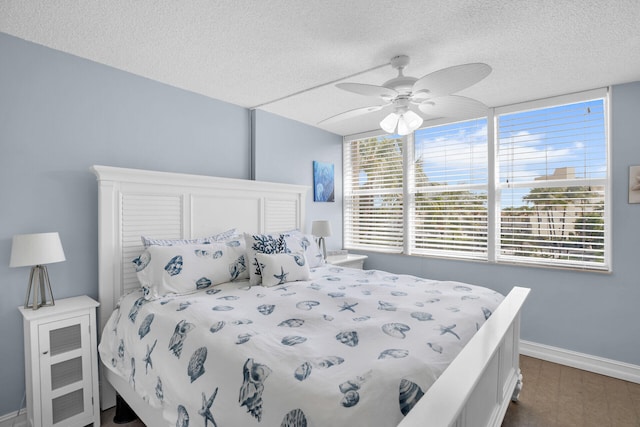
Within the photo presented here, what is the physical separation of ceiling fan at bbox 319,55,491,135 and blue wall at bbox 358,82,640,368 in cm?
158

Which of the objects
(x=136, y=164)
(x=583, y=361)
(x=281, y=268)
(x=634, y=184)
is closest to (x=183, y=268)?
(x=281, y=268)

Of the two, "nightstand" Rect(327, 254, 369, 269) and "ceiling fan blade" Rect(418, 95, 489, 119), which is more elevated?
"ceiling fan blade" Rect(418, 95, 489, 119)

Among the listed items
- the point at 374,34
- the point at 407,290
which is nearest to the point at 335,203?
the point at 407,290

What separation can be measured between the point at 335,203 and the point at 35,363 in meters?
3.28

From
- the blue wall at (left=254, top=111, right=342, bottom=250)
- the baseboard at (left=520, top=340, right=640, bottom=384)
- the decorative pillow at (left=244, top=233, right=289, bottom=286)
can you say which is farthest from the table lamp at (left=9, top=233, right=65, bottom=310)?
the baseboard at (left=520, top=340, right=640, bottom=384)

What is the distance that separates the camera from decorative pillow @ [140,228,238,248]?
2.32m

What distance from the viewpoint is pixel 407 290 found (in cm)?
216

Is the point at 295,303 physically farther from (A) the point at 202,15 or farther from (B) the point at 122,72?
(B) the point at 122,72

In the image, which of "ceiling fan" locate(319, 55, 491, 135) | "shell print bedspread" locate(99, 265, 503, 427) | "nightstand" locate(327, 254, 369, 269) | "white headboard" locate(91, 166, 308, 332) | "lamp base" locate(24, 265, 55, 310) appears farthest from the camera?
"nightstand" locate(327, 254, 369, 269)

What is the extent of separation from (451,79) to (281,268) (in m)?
1.60

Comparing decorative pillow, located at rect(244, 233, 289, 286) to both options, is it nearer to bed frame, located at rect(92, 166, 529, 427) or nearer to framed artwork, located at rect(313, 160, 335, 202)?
bed frame, located at rect(92, 166, 529, 427)

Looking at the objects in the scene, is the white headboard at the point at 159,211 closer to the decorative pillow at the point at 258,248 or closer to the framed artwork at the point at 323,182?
the decorative pillow at the point at 258,248

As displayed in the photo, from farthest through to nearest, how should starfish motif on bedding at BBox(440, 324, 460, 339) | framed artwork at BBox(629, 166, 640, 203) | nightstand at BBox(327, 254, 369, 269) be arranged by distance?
nightstand at BBox(327, 254, 369, 269) → framed artwork at BBox(629, 166, 640, 203) → starfish motif on bedding at BBox(440, 324, 460, 339)

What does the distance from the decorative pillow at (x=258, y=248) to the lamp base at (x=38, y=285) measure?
3.89ft
